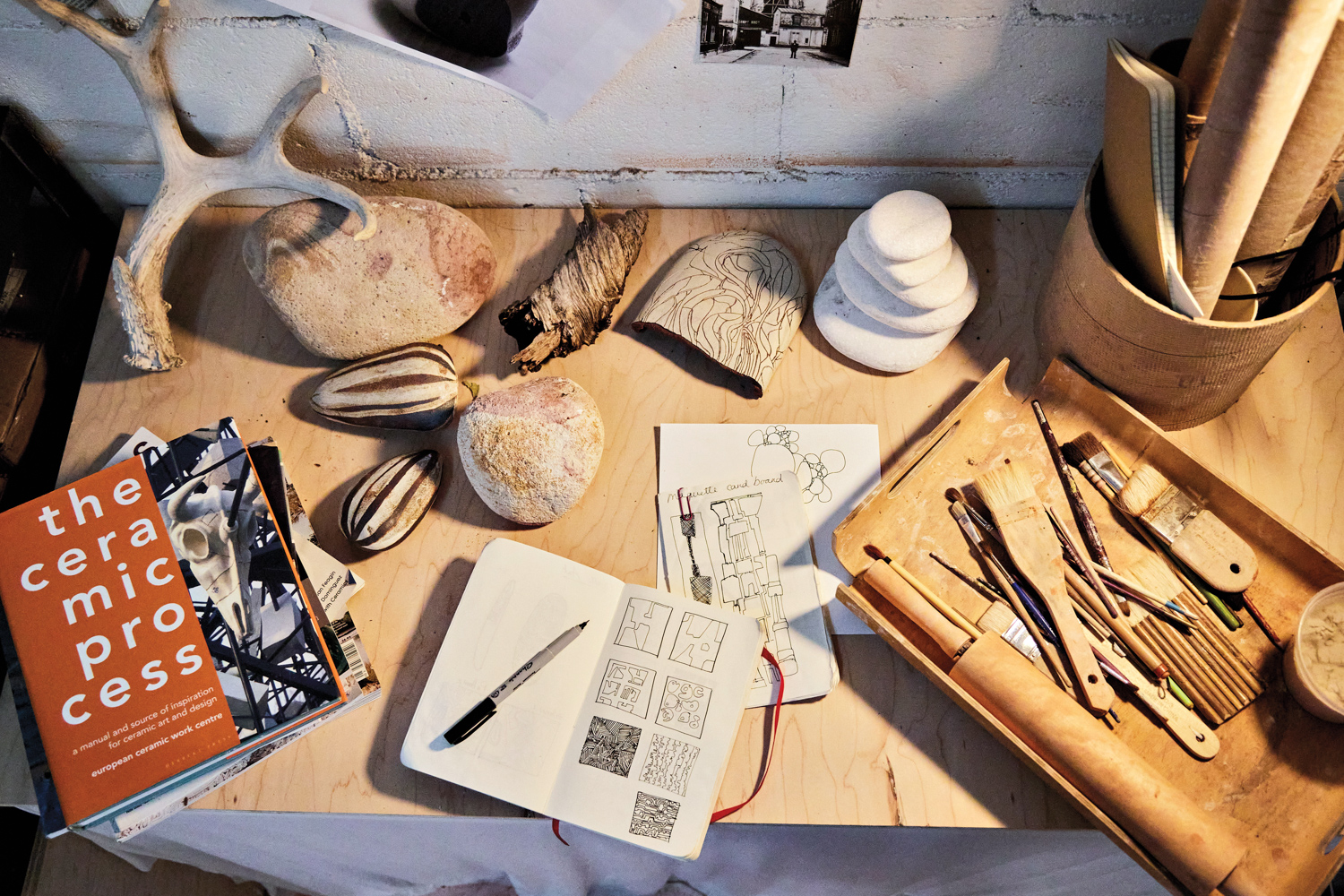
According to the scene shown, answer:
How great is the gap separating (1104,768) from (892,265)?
57 centimetres

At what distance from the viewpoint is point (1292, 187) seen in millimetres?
750

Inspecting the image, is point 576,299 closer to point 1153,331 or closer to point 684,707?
point 684,707

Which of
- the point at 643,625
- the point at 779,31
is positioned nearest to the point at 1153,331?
the point at 779,31

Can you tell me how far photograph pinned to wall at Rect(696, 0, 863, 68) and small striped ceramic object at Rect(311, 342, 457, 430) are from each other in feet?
1.61

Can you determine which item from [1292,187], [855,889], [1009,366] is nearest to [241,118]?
[1009,366]

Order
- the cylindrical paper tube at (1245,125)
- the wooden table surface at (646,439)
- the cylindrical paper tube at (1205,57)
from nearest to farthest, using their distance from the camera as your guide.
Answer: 1. the cylindrical paper tube at (1245,125)
2. the cylindrical paper tube at (1205,57)
3. the wooden table surface at (646,439)

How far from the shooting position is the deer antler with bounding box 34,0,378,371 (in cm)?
93

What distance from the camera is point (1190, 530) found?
87 centimetres

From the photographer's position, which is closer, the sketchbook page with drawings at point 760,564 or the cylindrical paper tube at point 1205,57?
the cylindrical paper tube at point 1205,57

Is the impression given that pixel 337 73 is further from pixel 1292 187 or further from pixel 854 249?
pixel 1292 187

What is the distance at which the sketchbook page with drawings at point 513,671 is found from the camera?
83cm

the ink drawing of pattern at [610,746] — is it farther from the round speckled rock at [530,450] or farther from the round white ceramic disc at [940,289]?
the round white ceramic disc at [940,289]

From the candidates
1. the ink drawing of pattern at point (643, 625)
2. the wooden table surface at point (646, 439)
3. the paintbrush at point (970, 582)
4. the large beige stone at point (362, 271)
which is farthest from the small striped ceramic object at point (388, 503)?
the paintbrush at point (970, 582)

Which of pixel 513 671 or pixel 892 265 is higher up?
pixel 892 265
